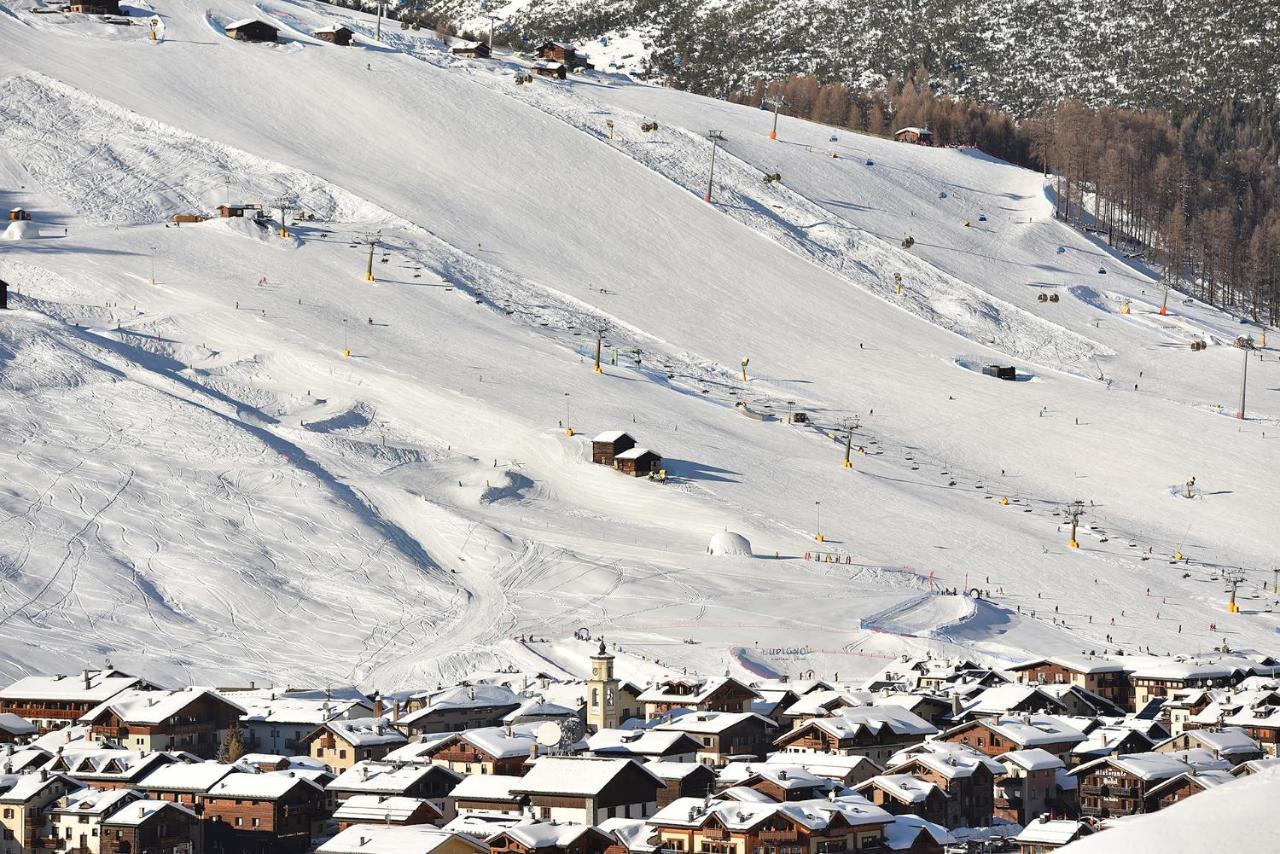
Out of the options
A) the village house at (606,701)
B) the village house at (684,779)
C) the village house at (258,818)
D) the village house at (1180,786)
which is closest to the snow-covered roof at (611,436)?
the village house at (606,701)

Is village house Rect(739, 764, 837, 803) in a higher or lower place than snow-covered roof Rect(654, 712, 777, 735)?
higher

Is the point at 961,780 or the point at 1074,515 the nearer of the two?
the point at 961,780

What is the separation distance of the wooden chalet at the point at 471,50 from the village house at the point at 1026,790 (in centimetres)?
8125

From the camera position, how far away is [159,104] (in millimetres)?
94000

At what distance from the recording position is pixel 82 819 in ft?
99.6

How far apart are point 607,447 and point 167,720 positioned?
1051 inches

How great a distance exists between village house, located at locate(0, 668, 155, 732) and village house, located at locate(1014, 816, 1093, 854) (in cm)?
2092

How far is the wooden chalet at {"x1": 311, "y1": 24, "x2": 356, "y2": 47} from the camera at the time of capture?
353 feet

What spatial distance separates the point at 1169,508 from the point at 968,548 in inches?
439

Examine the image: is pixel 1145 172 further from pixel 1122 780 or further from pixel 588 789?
pixel 588 789

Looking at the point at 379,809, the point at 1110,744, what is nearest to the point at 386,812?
the point at 379,809

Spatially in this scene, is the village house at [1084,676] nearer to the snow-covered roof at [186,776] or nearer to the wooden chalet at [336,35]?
the snow-covered roof at [186,776]

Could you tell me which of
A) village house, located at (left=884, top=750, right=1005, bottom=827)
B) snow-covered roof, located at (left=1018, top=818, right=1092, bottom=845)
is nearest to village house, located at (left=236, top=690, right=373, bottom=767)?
village house, located at (left=884, top=750, right=1005, bottom=827)

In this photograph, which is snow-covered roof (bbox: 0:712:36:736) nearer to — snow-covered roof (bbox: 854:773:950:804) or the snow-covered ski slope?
the snow-covered ski slope
